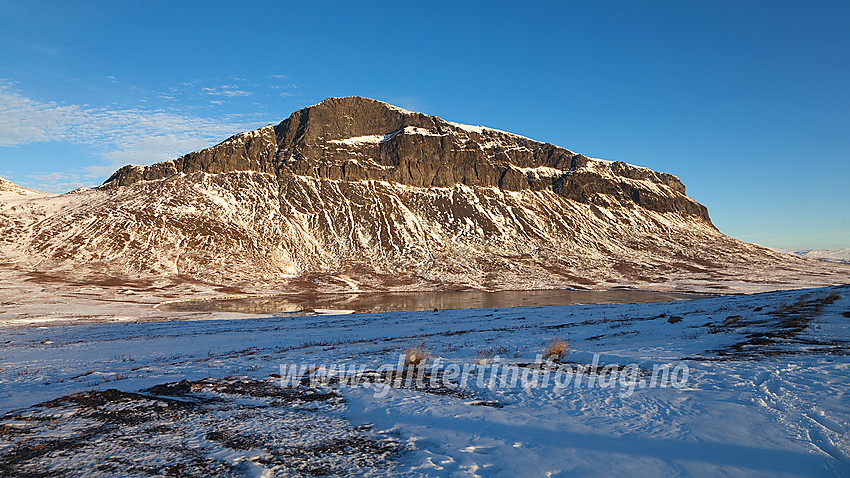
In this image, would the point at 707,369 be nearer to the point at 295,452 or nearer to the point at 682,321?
the point at 295,452

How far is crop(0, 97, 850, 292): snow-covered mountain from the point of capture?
332ft

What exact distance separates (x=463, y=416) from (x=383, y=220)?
134 m

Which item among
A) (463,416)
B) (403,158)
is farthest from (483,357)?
(403,158)

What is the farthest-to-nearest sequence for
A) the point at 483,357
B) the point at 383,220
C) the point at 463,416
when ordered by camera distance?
the point at 383,220 → the point at 483,357 → the point at 463,416

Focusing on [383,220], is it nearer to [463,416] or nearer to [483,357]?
[483,357]

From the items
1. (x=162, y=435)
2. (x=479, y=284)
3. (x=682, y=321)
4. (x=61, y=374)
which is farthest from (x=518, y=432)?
(x=479, y=284)

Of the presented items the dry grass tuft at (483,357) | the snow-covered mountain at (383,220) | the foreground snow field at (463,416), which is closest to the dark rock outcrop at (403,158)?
the snow-covered mountain at (383,220)

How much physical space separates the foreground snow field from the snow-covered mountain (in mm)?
81220

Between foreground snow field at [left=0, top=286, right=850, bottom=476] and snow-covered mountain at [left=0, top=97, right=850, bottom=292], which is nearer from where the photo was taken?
foreground snow field at [left=0, top=286, right=850, bottom=476]

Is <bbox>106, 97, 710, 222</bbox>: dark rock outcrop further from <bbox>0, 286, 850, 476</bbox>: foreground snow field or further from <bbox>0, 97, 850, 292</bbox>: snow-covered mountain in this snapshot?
<bbox>0, 286, 850, 476</bbox>: foreground snow field

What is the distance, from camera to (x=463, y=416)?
724 centimetres

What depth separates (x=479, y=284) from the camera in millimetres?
98000

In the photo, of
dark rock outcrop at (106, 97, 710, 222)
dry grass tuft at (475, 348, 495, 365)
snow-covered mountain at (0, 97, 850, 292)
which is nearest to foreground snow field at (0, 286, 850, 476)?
dry grass tuft at (475, 348, 495, 365)

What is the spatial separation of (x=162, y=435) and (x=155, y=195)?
148059 mm
